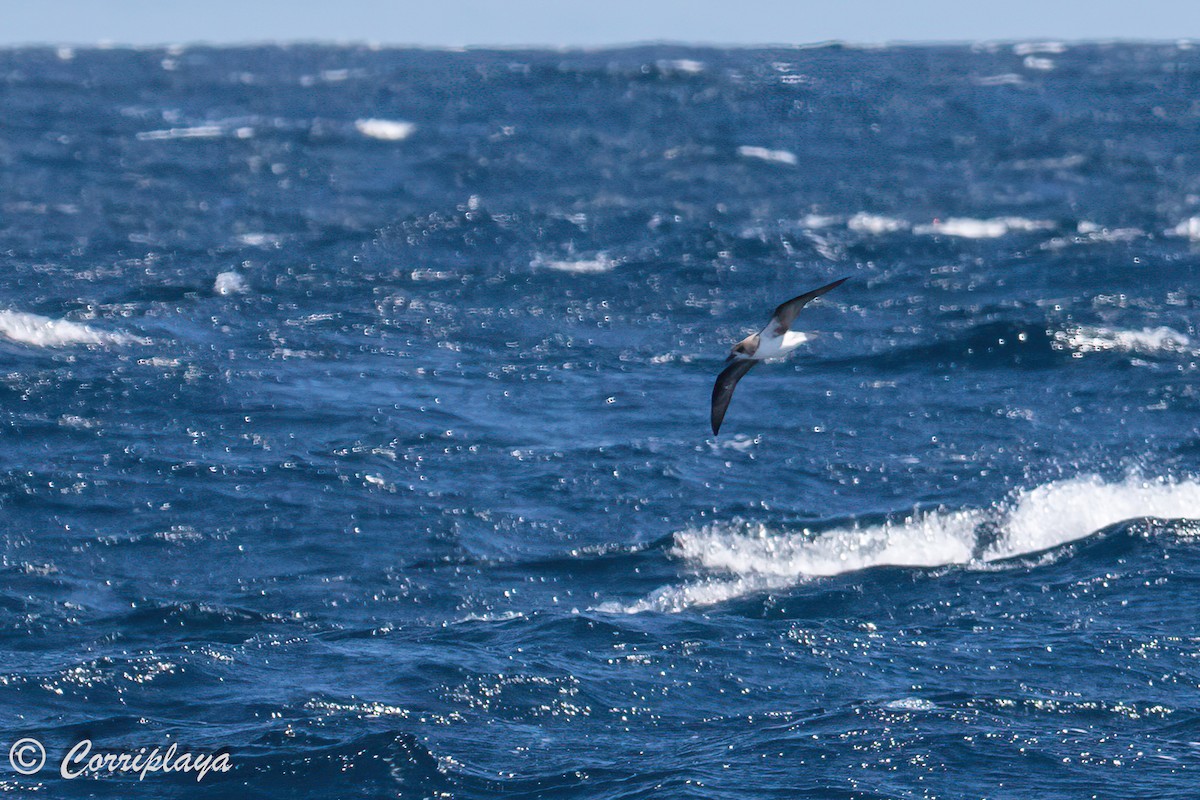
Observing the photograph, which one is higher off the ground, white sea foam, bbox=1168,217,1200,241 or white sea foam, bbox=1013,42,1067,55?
white sea foam, bbox=1013,42,1067,55

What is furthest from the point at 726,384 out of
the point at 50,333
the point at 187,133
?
the point at 187,133

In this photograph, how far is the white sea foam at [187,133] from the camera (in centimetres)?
6575

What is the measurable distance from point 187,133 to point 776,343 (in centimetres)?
5527

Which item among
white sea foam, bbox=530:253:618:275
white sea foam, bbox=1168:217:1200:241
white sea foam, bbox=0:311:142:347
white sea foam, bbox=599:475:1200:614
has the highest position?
white sea foam, bbox=1168:217:1200:241

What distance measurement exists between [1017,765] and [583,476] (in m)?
10.6

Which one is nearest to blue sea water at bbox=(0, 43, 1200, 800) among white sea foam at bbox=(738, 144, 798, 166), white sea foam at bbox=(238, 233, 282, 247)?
white sea foam at bbox=(238, 233, 282, 247)

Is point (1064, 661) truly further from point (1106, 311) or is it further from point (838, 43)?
point (838, 43)

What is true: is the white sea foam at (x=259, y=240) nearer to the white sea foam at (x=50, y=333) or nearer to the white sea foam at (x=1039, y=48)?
the white sea foam at (x=50, y=333)

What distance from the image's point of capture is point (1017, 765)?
637 inches

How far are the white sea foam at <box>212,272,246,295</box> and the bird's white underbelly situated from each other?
2217cm

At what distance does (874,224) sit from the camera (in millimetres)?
46188

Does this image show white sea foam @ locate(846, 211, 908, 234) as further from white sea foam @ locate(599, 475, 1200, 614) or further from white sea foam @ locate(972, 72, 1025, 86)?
white sea foam @ locate(972, 72, 1025, 86)

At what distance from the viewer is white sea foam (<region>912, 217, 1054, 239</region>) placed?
148 ft

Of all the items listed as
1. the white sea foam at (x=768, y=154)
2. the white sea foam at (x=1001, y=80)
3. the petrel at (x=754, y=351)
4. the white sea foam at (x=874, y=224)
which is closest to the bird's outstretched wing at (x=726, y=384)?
the petrel at (x=754, y=351)
